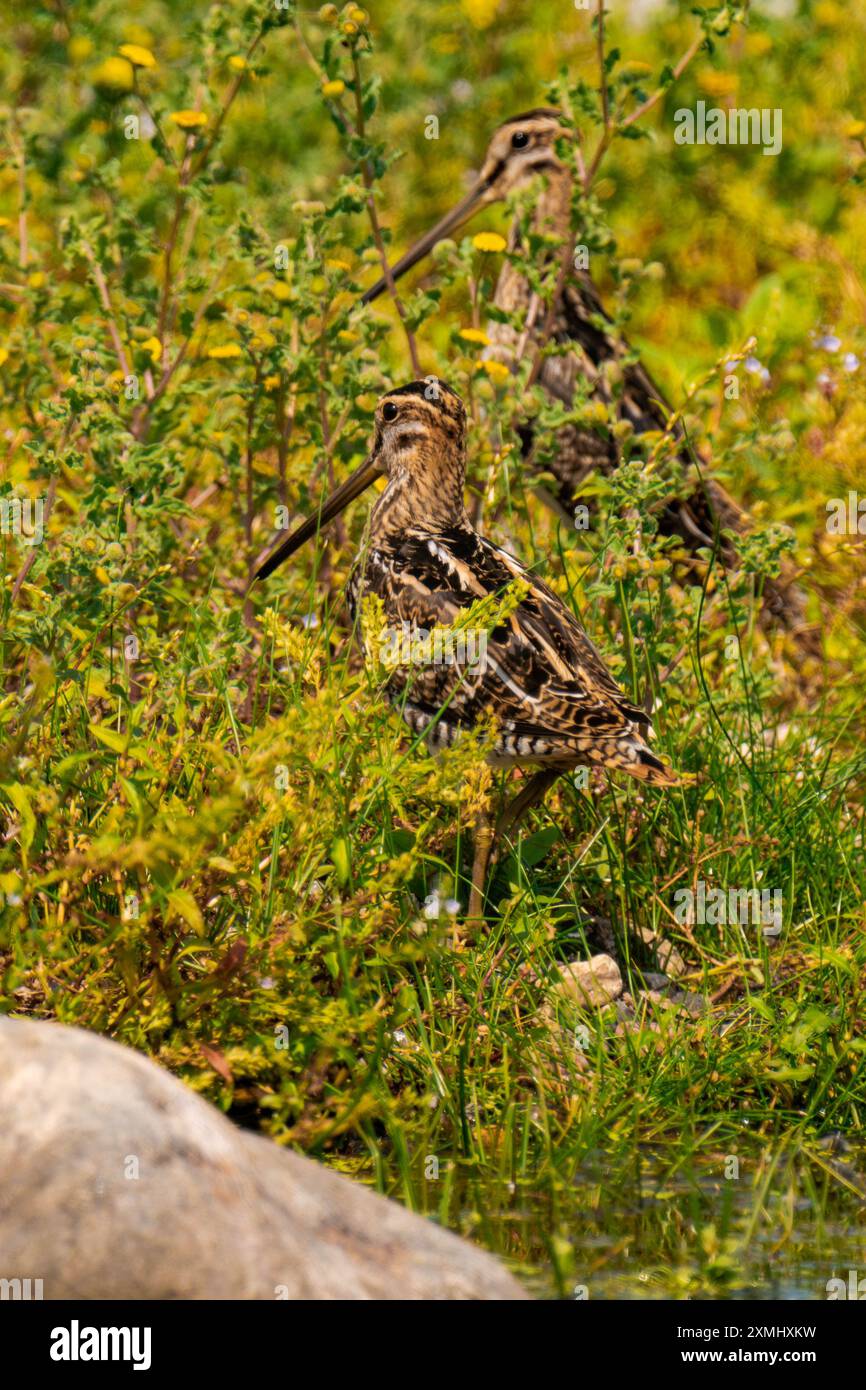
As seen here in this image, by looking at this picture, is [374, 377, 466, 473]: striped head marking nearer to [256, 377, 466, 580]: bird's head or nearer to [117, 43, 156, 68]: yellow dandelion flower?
[256, 377, 466, 580]: bird's head

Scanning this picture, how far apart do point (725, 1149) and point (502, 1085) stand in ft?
1.74

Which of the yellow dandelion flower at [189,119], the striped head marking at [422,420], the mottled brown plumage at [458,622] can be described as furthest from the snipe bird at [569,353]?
the yellow dandelion flower at [189,119]


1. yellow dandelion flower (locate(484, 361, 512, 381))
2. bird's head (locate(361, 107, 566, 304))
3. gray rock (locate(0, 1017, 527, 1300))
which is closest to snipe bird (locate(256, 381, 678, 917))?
yellow dandelion flower (locate(484, 361, 512, 381))

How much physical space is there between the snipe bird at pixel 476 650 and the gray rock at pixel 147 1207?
152 centimetres

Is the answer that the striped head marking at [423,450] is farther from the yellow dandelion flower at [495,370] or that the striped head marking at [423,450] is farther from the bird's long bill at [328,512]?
the yellow dandelion flower at [495,370]

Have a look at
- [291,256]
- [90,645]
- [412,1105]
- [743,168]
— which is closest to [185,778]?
[90,645]

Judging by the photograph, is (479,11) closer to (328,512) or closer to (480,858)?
(328,512)

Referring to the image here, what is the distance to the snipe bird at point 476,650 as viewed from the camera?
4.69 meters

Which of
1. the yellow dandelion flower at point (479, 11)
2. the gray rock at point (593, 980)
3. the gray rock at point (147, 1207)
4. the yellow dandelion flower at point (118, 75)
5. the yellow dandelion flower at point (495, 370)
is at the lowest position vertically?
the gray rock at point (147, 1207)

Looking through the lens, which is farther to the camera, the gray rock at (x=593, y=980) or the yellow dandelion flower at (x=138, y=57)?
the yellow dandelion flower at (x=138, y=57)

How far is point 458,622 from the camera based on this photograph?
4.39 meters

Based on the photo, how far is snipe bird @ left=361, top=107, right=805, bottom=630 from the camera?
23.4 feet

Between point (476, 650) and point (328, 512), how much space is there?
50.2 inches

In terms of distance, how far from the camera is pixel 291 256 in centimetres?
589
